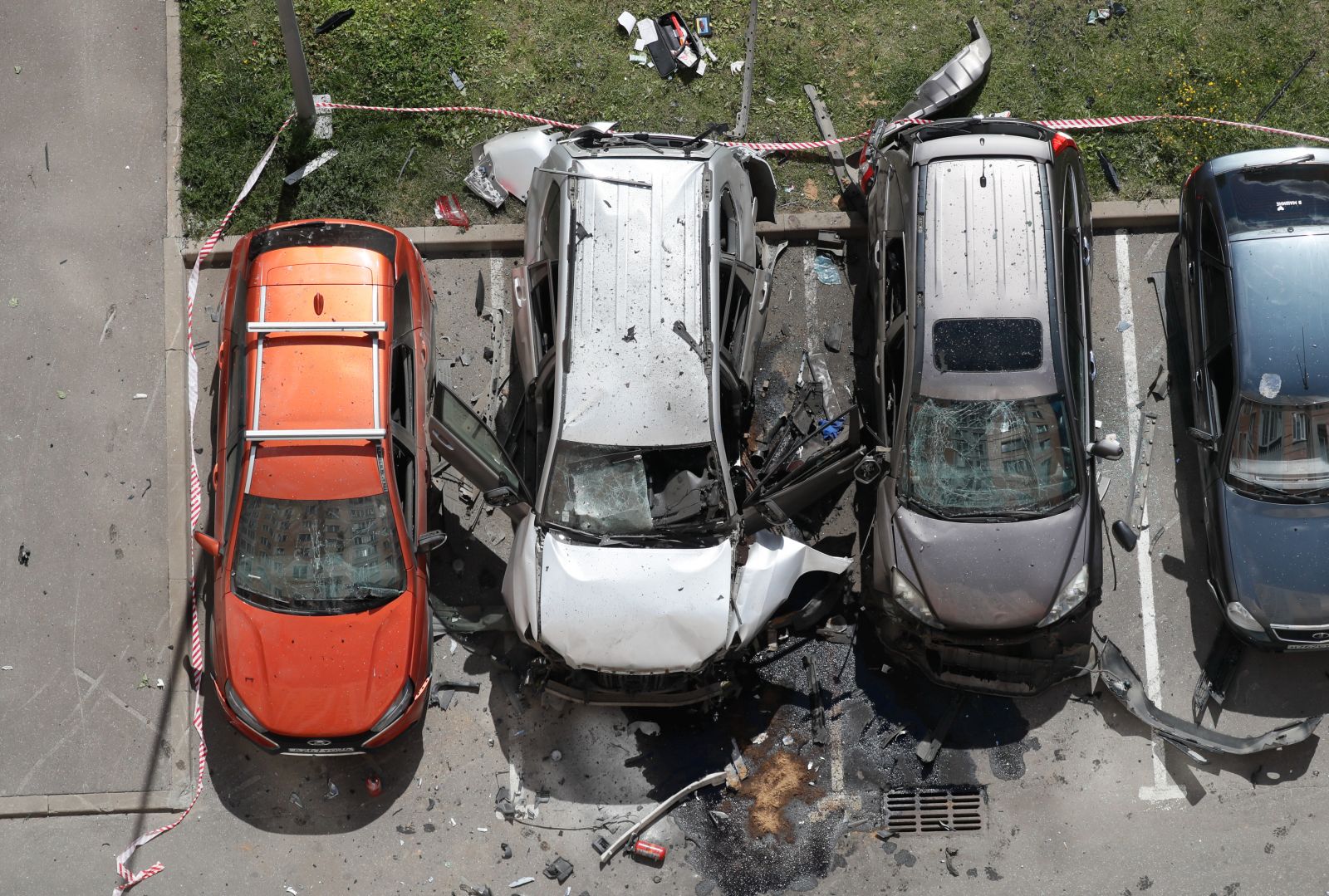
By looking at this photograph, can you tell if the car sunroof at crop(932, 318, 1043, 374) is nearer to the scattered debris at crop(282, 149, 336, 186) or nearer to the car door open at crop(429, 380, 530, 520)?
the car door open at crop(429, 380, 530, 520)

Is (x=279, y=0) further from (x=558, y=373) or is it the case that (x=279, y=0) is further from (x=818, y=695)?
(x=818, y=695)

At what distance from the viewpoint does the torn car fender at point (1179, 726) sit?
815 cm

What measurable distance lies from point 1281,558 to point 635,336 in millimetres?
5001

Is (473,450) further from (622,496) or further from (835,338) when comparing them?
(835,338)

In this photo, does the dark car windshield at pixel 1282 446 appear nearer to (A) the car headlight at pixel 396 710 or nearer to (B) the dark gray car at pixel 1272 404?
(B) the dark gray car at pixel 1272 404

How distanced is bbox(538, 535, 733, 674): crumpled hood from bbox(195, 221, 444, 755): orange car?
1.09 m

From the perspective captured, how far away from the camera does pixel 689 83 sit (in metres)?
9.27

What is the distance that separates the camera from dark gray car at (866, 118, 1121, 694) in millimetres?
7840

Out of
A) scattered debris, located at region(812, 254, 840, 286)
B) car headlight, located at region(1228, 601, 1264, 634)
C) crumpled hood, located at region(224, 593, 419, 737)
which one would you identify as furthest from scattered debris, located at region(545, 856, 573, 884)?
car headlight, located at region(1228, 601, 1264, 634)

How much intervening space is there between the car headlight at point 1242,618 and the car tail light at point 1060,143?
11.7ft

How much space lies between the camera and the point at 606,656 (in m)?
7.65

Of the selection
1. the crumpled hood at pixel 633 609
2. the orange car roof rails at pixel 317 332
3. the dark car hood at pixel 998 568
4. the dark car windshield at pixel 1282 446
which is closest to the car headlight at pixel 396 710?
the crumpled hood at pixel 633 609

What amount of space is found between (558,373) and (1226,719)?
18.8ft

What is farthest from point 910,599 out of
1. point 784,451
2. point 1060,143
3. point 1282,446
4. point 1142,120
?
point 1142,120
